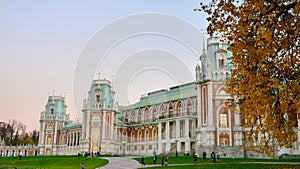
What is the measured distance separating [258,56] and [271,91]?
1.91 meters

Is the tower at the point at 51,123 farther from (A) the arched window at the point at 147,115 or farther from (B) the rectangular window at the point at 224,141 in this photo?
(B) the rectangular window at the point at 224,141

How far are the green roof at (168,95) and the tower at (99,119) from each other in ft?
32.3

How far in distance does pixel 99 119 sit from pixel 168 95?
15.6 meters

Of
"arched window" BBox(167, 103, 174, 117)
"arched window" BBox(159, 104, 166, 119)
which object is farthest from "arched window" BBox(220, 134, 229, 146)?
"arched window" BBox(159, 104, 166, 119)

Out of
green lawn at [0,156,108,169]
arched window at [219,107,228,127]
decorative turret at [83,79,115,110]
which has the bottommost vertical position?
green lawn at [0,156,108,169]

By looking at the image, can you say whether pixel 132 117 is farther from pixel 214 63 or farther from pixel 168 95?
pixel 214 63

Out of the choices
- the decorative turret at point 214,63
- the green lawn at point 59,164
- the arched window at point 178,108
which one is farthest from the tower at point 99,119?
the decorative turret at point 214,63

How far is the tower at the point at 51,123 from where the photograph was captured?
71.9 m

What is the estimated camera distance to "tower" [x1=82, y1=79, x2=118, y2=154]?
5781cm

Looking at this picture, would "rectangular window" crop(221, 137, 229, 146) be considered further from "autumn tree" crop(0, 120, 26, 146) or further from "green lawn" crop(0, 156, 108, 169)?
"autumn tree" crop(0, 120, 26, 146)

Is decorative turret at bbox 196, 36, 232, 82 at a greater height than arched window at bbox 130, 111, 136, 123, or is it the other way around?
decorative turret at bbox 196, 36, 232, 82

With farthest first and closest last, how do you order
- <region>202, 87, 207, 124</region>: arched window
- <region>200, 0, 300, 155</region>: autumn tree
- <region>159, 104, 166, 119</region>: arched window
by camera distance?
1. <region>159, 104, 166, 119</region>: arched window
2. <region>202, 87, 207, 124</region>: arched window
3. <region>200, 0, 300, 155</region>: autumn tree

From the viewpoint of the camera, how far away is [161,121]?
56688mm

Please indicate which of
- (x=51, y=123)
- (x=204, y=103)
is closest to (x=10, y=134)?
(x=51, y=123)
